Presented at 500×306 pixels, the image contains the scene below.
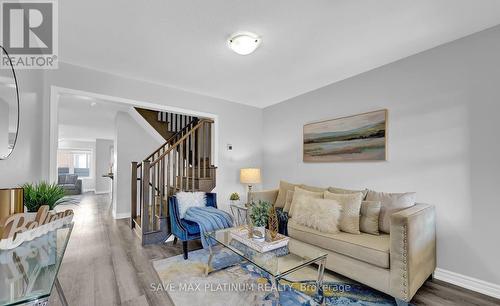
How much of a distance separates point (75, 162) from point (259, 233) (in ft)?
41.6

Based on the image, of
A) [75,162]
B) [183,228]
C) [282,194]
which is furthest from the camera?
[75,162]

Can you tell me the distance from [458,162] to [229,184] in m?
3.26

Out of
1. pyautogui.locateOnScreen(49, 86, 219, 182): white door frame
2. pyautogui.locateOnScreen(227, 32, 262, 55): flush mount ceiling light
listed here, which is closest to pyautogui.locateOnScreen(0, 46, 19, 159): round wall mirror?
pyautogui.locateOnScreen(49, 86, 219, 182): white door frame

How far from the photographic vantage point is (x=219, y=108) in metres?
4.14

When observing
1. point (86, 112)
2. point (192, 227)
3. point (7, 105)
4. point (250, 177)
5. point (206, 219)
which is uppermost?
point (86, 112)

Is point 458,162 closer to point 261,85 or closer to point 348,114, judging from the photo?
point 348,114

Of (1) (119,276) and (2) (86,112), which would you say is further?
(2) (86,112)

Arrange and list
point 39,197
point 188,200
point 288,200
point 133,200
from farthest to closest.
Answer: point 133,200 < point 288,200 < point 188,200 < point 39,197

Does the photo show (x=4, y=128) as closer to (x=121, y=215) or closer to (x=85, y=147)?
(x=121, y=215)

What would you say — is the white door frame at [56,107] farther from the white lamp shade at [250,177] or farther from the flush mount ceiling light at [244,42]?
the flush mount ceiling light at [244,42]

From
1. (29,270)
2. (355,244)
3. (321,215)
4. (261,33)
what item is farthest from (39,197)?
(355,244)

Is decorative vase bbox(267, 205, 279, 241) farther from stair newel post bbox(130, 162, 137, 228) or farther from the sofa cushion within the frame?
stair newel post bbox(130, 162, 137, 228)

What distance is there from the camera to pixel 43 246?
121 centimetres

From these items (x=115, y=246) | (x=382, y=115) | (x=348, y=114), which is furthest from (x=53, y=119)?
(x=382, y=115)
